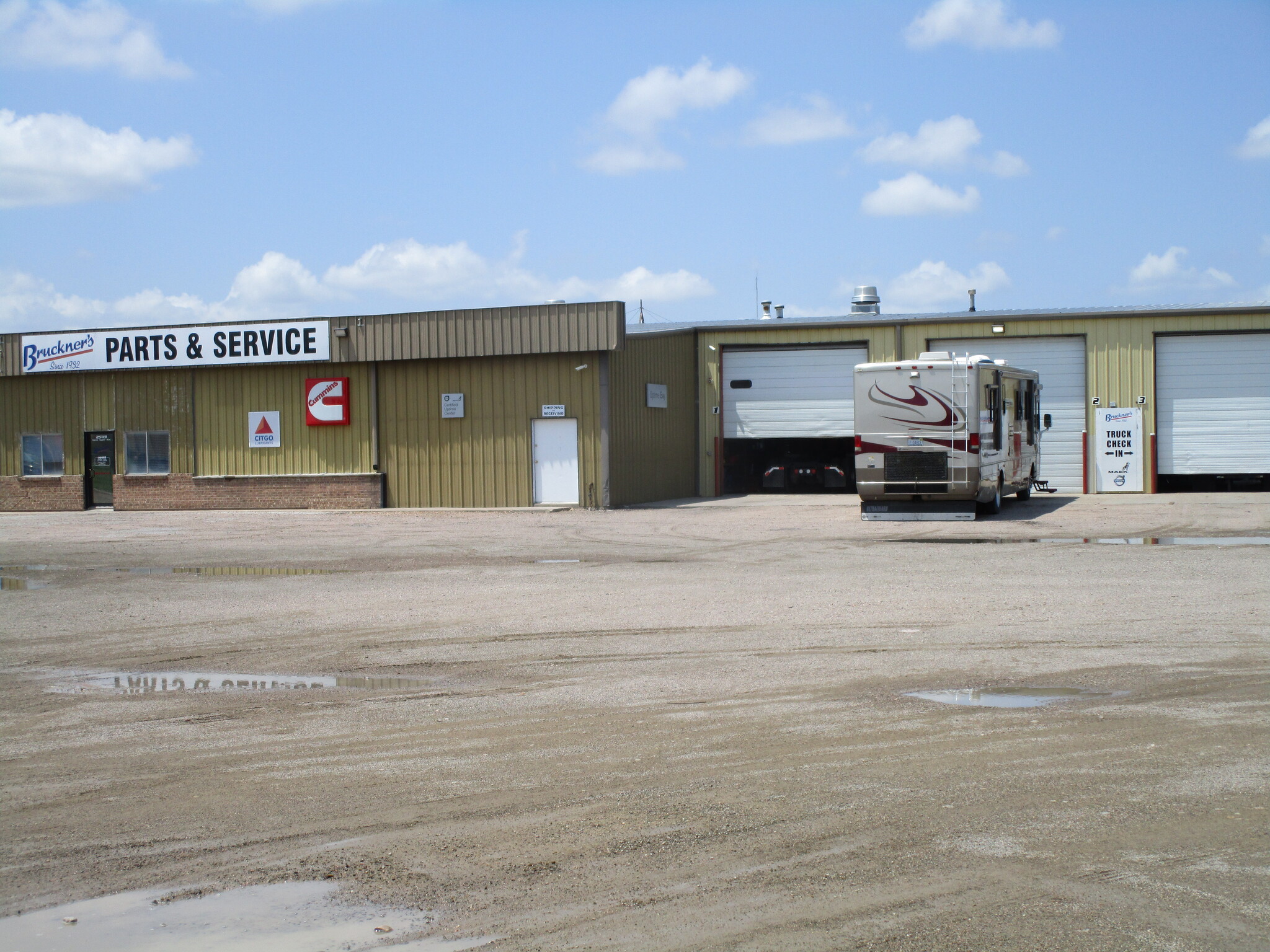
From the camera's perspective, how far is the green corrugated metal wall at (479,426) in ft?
93.9

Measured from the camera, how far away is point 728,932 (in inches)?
163

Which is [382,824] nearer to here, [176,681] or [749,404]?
[176,681]

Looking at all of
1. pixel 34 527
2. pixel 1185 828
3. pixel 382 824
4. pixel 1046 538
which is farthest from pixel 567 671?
pixel 34 527

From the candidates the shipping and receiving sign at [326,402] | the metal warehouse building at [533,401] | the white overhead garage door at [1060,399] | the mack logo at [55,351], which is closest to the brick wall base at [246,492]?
the metal warehouse building at [533,401]

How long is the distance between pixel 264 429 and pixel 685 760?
27270 mm

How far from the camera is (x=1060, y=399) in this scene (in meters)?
32.3

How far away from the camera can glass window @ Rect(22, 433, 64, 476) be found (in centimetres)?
3312

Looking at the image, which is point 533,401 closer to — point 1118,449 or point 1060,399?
point 1060,399

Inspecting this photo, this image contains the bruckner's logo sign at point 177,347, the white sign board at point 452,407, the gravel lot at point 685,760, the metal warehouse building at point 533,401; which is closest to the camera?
the gravel lot at point 685,760

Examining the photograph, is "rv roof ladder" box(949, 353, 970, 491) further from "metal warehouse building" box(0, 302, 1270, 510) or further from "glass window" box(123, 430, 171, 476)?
"glass window" box(123, 430, 171, 476)

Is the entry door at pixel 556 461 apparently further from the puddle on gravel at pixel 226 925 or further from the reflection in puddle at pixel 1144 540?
the puddle on gravel at pixel 226 925

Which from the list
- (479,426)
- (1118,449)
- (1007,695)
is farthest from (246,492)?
(1007,695)

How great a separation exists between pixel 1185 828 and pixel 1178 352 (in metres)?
29.6

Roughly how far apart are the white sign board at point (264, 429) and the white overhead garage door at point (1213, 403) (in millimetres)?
23139
